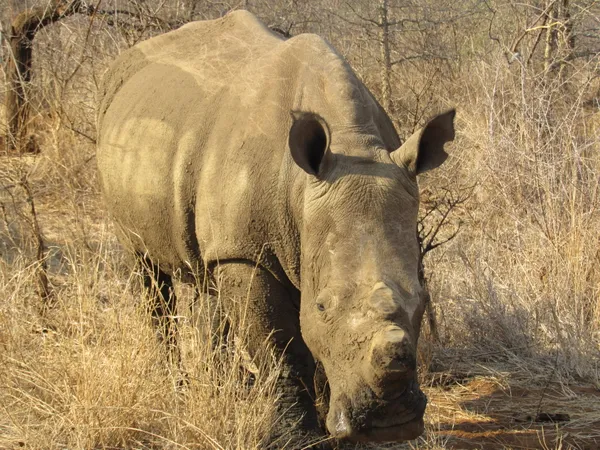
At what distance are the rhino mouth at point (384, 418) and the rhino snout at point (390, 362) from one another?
0.12ft

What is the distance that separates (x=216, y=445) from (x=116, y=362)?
0.60m

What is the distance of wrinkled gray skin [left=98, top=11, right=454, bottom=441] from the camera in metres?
3.31

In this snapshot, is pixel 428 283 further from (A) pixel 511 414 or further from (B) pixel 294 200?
(B) pixel 294 200

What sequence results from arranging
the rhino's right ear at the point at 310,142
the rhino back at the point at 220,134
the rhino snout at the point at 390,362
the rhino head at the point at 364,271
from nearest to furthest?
1. the rhino snout at the point at 390,362
2. the rhino head at the point at 364,271
3. the rhino's right ear at the point at 310,142
4. the rhino back at the point at 220,134

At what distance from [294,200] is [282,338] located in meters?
0.72

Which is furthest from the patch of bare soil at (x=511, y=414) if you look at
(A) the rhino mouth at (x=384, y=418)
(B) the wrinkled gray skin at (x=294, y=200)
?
(A) the rhino mouth at (x=384, y=418)

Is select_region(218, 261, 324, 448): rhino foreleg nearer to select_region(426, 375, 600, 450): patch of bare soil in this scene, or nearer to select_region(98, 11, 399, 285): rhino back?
select_region(98, 11, 399, 285): rhino back

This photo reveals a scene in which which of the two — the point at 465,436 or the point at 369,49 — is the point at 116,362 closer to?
the point at 465,436

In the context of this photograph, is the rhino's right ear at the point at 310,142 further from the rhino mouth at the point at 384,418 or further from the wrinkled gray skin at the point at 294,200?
the rhino mouth at the point at 384,418

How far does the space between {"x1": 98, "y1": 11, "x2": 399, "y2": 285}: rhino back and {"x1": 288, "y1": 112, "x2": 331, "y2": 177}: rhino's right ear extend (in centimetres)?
16

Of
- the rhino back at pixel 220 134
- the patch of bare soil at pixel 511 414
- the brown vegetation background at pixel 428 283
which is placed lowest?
the patch of bare soil at pixel 511 414

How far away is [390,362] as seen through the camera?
3.13m

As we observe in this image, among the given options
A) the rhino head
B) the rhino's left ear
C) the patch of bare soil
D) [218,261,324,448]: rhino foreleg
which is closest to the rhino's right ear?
the rhino head

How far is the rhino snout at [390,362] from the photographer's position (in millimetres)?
3123
